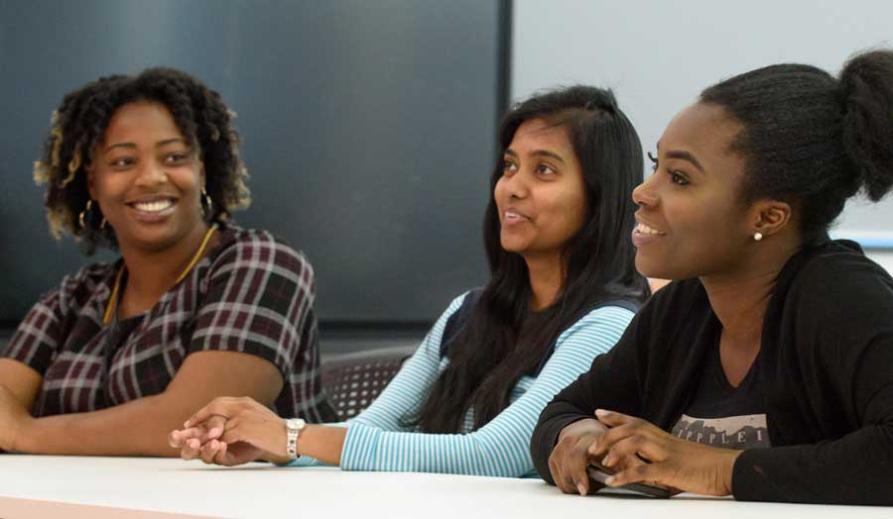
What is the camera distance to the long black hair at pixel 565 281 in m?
2.41

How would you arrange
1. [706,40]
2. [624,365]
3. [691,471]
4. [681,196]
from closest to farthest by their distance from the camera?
[691,471] < [681,196] < [624,365] < [706,40]

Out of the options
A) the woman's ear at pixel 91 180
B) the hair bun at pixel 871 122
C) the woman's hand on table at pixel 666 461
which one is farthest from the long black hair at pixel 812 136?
the woman's ear at pixel 91 180

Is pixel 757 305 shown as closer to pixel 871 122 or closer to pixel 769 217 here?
pixel 769 217

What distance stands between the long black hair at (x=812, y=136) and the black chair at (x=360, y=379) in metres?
1.27

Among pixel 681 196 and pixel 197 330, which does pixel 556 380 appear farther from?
pixel 197 330

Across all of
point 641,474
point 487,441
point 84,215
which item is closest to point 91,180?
point 84,215

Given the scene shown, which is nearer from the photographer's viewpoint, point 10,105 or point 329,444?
point 329,444

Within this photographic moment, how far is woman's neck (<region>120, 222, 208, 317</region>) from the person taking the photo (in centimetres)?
297

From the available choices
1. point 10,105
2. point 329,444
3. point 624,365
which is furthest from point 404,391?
point 10,105

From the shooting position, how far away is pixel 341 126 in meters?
3.64

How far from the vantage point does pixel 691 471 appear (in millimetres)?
1607

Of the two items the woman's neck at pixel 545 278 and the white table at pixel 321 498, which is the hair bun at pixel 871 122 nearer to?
the white table at pixel 321 498

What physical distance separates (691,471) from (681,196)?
385 mm

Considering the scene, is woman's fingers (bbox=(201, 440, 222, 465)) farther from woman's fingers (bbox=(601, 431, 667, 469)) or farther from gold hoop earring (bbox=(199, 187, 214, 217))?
gold hoop earring (bbox=(199, 187, 214, 217))
